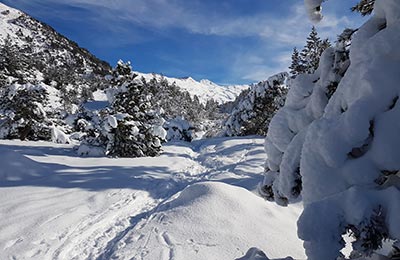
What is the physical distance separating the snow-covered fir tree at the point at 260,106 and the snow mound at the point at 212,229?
17720 millimetres

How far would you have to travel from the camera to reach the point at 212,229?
493 centimetres

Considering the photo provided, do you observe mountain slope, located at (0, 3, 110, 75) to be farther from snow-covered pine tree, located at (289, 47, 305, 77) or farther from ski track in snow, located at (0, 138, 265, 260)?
ski track in snow, located at (0, 138, 265, 260)

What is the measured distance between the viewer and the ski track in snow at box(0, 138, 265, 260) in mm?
4516

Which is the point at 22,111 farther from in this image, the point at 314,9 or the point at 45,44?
the point at 45,44

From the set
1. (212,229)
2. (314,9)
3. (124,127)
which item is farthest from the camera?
(124,127)

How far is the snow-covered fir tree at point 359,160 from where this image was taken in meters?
1.73

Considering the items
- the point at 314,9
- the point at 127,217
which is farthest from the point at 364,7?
the point at 127,217

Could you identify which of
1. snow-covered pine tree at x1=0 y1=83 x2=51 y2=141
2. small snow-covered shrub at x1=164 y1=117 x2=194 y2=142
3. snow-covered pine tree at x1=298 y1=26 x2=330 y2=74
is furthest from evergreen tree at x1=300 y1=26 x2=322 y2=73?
snow-covered pine tree at x1=0 y1=83 x2=51 y2=141

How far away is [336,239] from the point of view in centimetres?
176

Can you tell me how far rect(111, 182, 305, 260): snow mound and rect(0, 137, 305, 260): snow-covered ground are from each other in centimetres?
2

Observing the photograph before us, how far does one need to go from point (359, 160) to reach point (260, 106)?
23639 mm

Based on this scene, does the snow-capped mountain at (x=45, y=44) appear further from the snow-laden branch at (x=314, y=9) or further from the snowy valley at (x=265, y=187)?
the snow-laden branch at (x=314, y=9)

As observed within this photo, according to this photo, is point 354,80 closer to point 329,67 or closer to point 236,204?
point 329,67

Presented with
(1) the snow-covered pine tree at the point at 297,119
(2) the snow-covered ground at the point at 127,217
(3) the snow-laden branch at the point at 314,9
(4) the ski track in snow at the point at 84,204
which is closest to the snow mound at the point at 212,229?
(2) the snow-covered ground at the point at 127,217
